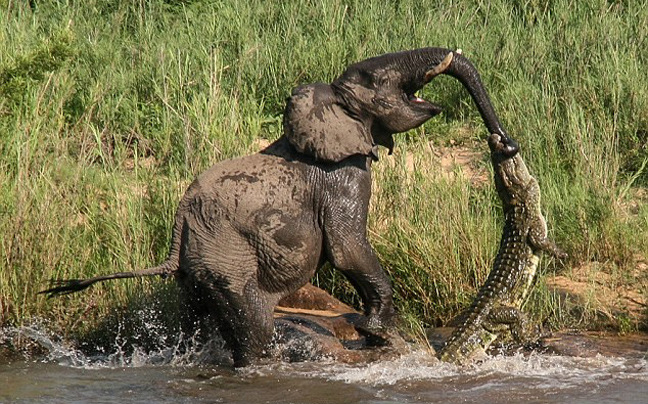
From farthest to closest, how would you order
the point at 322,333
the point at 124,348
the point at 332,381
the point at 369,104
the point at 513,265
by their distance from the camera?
the point at 124,348 < the point at 322,333 < the point at 513,265 < the point at 369,104 < the point at 332,381

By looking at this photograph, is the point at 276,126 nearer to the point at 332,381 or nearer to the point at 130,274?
the point at 130,274

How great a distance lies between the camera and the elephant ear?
7.27 meters

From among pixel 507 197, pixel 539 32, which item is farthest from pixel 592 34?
pixel 507 197

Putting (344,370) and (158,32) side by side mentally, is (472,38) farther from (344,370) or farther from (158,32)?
(344,370)

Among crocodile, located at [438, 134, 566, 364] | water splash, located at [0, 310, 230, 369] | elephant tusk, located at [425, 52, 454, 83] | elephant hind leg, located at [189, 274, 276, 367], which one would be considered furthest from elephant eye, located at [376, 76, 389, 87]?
water splash, located at [0, 310, 230, 369]

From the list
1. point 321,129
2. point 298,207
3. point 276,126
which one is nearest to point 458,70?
point 321,129

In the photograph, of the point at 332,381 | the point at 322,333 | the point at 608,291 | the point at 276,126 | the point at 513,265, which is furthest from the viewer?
the point at 276,126

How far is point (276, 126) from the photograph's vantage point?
34.0ft

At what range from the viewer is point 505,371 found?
7449mm

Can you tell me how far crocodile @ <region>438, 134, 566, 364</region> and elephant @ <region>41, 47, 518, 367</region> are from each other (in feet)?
1.19

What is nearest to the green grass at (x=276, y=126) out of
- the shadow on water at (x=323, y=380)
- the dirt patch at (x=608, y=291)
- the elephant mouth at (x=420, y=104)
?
the dirt patch at (x=608, y=291)

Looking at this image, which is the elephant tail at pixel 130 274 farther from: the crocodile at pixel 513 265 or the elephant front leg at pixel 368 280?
the crocodile at pixel 513 265

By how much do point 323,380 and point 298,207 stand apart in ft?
2.99

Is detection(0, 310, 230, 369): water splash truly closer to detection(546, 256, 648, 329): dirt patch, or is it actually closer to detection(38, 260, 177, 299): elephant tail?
detection(38, 260, 177, 299): elephant tail
